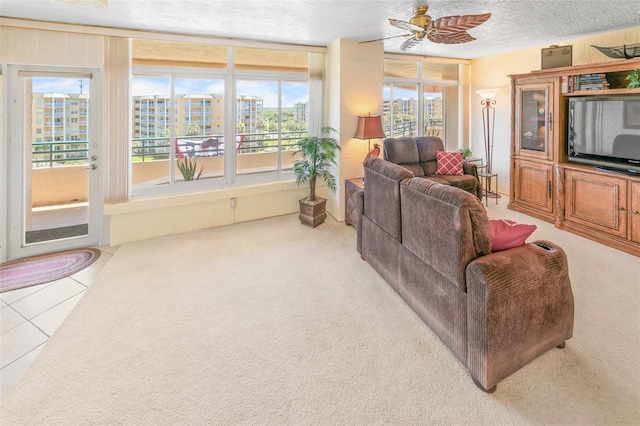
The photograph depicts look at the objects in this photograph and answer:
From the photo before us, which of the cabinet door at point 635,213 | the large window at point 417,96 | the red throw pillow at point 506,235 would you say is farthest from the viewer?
the large window at point 417,96

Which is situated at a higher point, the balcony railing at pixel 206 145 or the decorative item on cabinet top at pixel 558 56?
the decorative item on cabinet top at pixel 558 56

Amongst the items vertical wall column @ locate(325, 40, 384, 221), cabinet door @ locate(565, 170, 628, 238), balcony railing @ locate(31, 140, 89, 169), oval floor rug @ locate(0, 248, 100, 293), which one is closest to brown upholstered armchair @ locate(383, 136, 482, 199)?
vertical wall column @ locate(325, 40, 384, 221)

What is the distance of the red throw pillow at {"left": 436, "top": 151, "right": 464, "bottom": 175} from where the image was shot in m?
5.04

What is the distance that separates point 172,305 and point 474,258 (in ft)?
7.29

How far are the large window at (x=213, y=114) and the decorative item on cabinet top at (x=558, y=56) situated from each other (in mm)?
3271

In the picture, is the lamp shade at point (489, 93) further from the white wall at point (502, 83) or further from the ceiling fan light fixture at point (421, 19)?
the ceiling fan light fixture at point (421, 19)

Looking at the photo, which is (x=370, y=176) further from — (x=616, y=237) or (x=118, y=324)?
(x=616, y=237)

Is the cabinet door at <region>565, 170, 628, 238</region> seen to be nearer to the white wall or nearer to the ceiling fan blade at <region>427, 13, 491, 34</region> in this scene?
the white wall

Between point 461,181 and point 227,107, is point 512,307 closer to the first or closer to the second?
point 461,181

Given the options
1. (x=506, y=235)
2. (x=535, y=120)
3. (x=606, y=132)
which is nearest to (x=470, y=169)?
(x=535, y=120)

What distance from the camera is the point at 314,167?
15.2 ft

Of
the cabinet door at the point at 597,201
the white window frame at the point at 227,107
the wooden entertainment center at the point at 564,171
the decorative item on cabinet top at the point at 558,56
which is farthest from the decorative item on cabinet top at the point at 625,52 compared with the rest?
the white window frame at the point at 227,107

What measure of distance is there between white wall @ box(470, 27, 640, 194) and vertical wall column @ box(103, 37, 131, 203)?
532 cm

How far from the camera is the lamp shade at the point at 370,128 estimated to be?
15.0 ft
